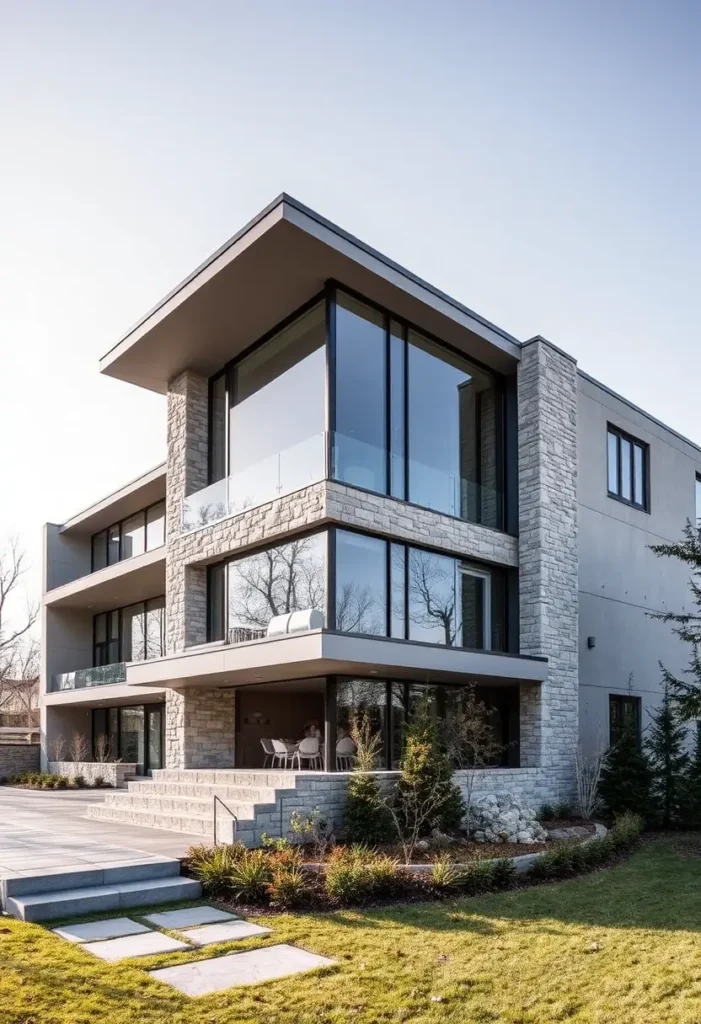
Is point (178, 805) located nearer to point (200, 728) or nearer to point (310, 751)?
point (310, 751)

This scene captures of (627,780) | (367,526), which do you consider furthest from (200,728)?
(627,780)

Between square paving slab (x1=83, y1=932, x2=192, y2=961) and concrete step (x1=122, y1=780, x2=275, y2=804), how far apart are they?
4408mm

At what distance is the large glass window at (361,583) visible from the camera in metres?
14.4

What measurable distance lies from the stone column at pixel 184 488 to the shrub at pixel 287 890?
29.2 feet

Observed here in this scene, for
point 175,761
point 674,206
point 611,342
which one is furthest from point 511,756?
point 674,206

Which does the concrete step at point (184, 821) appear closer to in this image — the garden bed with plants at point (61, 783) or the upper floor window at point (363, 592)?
the upper floor window at point (363, 592)

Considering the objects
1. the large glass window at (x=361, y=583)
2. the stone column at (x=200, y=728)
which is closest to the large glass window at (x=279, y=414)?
the large glass window at (x=361, y=583)

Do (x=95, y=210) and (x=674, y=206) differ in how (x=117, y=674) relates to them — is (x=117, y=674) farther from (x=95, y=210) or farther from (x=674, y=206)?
(x=674, y=206)

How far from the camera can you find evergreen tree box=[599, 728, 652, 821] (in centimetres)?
1622

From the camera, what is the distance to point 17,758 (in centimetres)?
2894

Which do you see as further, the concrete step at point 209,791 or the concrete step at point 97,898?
the concrete step at point 209,791

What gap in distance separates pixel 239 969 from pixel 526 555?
38.4ft

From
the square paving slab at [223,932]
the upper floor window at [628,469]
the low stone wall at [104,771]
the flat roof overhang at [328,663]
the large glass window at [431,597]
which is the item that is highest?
the upper floor window at [628,469]

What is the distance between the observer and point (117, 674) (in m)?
24.0
